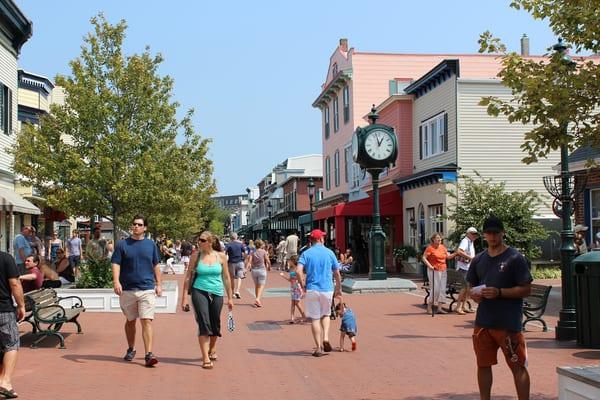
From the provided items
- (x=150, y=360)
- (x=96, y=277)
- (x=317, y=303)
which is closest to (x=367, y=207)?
(x=96, y=277)

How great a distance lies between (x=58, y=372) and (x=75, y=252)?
17034 millimetres

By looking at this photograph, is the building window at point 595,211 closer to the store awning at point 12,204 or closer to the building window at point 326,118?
the store awning at point 12,204

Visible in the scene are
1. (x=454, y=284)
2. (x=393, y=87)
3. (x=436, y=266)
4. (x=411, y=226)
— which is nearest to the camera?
(x=436, y=266)

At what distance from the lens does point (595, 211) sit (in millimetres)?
22688

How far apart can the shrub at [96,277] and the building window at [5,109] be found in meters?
7.98

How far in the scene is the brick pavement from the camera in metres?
8.07

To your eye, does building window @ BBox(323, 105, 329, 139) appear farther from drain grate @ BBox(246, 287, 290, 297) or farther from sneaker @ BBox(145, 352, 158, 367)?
sneaker @ BBox(145, 352, 158, 367)

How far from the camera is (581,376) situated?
5594 mm

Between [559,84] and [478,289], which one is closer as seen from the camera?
[478,289]

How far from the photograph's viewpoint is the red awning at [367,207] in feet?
100

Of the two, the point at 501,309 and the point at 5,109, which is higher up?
the point at 5,109

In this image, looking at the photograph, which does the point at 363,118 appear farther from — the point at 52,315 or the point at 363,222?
the point at 52,315

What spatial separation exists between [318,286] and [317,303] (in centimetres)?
24

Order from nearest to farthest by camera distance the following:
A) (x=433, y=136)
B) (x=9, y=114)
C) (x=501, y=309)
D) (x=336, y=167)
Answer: (x=501, y=309) → (x=9, y=114) → (x=433, y=136) → (x=336, y=167)
